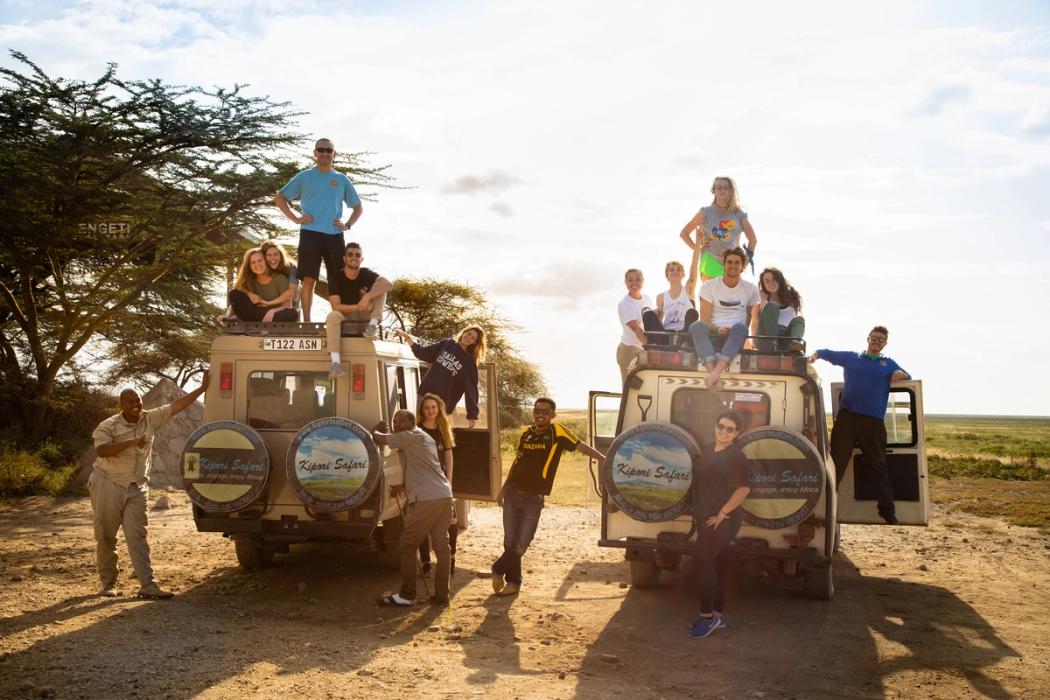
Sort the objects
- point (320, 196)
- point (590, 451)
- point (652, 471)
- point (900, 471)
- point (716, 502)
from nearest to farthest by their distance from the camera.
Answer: point (716, 502)
point (652, 471)
point (590, 451)
point (900, 471)
point (320, 196)

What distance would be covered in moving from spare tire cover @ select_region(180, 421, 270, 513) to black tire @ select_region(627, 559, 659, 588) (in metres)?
3.41

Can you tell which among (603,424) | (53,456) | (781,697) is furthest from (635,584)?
(53,456)

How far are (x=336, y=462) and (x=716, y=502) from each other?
3.15 meters

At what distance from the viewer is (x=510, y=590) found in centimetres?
991

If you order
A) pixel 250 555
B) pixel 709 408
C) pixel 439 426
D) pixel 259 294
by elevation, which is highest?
pixel 259 294

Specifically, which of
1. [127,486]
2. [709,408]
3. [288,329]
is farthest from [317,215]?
[709,408]

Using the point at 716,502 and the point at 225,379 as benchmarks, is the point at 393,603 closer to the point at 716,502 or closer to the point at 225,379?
the point at 225,379

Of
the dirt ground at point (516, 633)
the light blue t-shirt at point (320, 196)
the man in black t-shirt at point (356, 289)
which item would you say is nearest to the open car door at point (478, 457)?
the dirt ground at point (516, 633)

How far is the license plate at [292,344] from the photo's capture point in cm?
968

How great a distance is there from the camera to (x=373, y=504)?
9.33m

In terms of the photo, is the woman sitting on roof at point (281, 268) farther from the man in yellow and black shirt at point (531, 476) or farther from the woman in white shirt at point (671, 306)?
the woman in white shirt at point (671, 306)

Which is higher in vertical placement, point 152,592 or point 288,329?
point 288,329

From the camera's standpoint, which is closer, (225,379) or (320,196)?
(225,379)

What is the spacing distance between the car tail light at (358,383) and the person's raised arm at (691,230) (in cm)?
371
